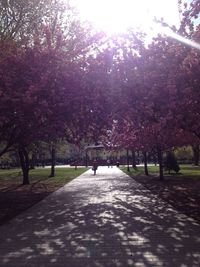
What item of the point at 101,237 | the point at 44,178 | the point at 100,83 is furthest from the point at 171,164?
the point at 101,237

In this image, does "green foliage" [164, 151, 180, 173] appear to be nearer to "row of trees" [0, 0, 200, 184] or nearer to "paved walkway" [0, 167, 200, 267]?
"row of trees" [0, 0, 200, 184]

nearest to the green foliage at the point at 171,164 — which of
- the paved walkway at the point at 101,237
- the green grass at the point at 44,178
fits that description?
the green grass at the point at 44,178

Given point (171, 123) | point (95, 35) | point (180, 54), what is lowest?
point (171, 123)

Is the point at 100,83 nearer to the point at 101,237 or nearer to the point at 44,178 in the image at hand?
the point at 101,237

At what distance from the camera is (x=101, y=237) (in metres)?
9.70

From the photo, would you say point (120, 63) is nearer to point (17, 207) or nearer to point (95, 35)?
point (95, 35)

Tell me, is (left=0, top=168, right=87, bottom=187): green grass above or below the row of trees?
below

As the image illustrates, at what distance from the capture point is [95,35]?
15922mm

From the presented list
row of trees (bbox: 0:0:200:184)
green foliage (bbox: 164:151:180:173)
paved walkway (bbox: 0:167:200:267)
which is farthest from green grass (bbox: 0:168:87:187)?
Result: paved walkway (bbox: 0:167:200:267)

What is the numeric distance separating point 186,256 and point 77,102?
8232 mm

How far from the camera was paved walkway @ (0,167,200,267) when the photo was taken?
7598 millimetres

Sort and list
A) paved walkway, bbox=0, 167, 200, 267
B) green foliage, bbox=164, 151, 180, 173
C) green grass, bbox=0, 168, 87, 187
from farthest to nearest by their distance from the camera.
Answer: green foliage, bbox=164, 151, 180, 173
green grass, bbox=0, 168, 87, 187
paved walkway, bbox=0, 167, 200, 267

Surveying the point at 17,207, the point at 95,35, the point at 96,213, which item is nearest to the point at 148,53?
the point at 95,35

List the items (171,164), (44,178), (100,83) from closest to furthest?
1. (100,83)
2. (44,178)
3. (171,164)
